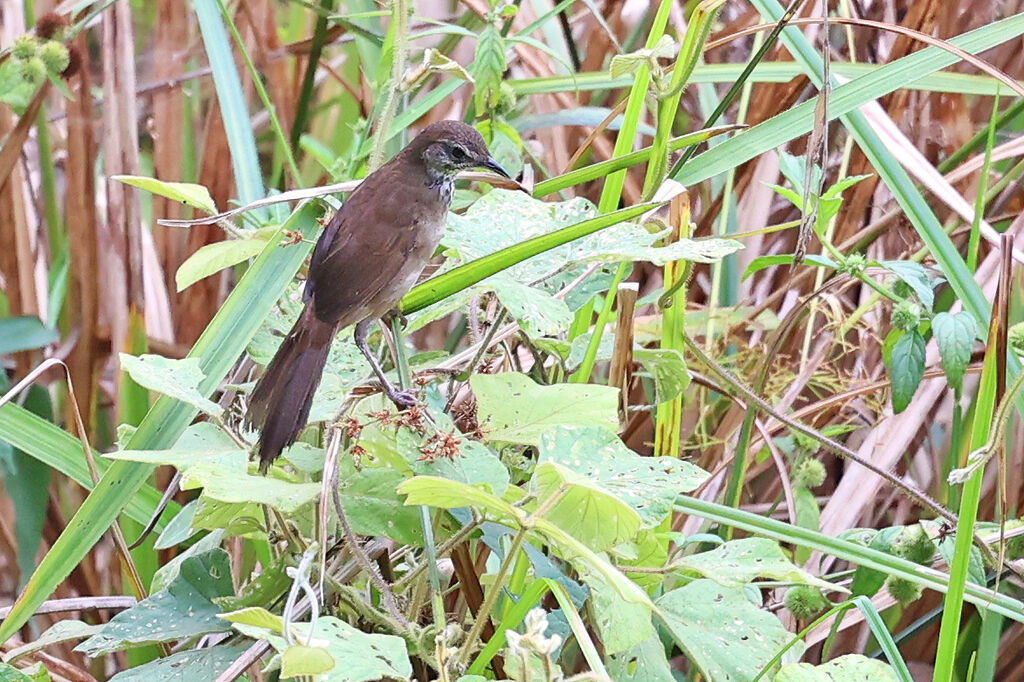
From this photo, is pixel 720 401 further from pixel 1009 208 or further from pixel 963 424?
pixel 1009 208

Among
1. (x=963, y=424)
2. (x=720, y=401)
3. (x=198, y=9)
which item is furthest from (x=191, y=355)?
(x=963, y=424)

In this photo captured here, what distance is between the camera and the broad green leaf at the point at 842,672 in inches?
42.2

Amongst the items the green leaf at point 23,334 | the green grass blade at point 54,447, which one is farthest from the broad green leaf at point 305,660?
the green leaf at point 23,334

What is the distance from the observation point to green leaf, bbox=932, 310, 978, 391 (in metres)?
1.41

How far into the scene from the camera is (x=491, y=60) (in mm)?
1613

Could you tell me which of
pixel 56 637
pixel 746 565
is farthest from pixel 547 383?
pixel 56 637

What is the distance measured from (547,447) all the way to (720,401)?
1016 millimetres

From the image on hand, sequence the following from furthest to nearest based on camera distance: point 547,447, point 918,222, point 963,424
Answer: point 963,424, point 918,222, point 547,447

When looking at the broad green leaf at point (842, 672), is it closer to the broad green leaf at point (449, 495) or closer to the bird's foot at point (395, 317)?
the broad green leaf at point (449, 495)

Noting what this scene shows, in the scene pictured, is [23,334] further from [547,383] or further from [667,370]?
[667,370]

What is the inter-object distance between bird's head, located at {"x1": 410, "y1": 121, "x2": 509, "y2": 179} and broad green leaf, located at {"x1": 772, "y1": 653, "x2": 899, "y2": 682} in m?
0.92

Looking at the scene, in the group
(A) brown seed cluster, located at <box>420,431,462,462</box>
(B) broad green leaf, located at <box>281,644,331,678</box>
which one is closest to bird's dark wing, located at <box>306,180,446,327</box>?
(A) brown seed cluster, located at <box>420,431,462,462</box>

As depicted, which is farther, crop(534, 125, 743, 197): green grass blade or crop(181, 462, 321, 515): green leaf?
crop(534, 125, 743, 197): green grass blade

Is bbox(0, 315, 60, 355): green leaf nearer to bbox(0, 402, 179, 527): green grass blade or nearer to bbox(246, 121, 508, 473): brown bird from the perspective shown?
bbox(0, 402, 179, 527): green grass blade
